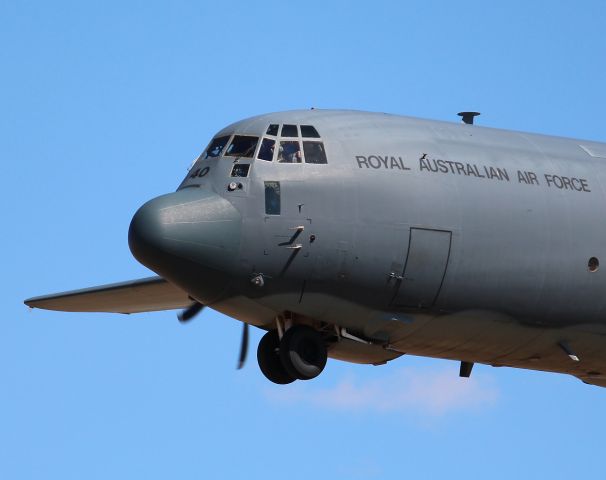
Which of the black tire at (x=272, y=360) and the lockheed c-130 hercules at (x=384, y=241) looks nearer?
the lockheed c-130 hercules at (x=384, y=241)

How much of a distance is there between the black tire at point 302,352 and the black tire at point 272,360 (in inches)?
25.5

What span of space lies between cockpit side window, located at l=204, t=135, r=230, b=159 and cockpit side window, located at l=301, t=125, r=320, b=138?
55.3 inches

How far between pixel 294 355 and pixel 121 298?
344 inches

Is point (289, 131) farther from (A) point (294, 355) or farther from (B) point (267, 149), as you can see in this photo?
(A) point (294, 355)

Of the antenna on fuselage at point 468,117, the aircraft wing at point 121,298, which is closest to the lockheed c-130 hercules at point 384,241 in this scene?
the antenna on fuselage at point 468,117

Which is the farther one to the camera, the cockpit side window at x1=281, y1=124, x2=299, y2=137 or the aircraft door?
the cockpit side window at x1=281, y1=124, x2=299, y2=137

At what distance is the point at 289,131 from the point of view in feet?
101

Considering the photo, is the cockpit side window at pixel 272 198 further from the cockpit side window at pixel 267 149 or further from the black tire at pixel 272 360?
the black tire at pixel 272 360

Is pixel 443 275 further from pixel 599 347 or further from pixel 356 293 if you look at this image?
pixel 599 347

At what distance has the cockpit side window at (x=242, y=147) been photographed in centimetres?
3064

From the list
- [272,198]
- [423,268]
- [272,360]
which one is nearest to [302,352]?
[272,360]

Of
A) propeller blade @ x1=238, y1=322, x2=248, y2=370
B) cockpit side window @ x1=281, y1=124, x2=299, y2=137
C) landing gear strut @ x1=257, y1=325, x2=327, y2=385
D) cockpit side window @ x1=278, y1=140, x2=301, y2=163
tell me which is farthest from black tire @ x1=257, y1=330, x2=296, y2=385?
cockpit side window @ x1=281, y1=124, x2=299, y2=137

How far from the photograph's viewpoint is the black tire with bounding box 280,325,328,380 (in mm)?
30609

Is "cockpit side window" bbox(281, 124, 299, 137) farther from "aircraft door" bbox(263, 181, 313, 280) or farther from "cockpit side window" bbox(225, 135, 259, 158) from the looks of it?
"aircraft door" bbox(263, 181, 313, 280)
